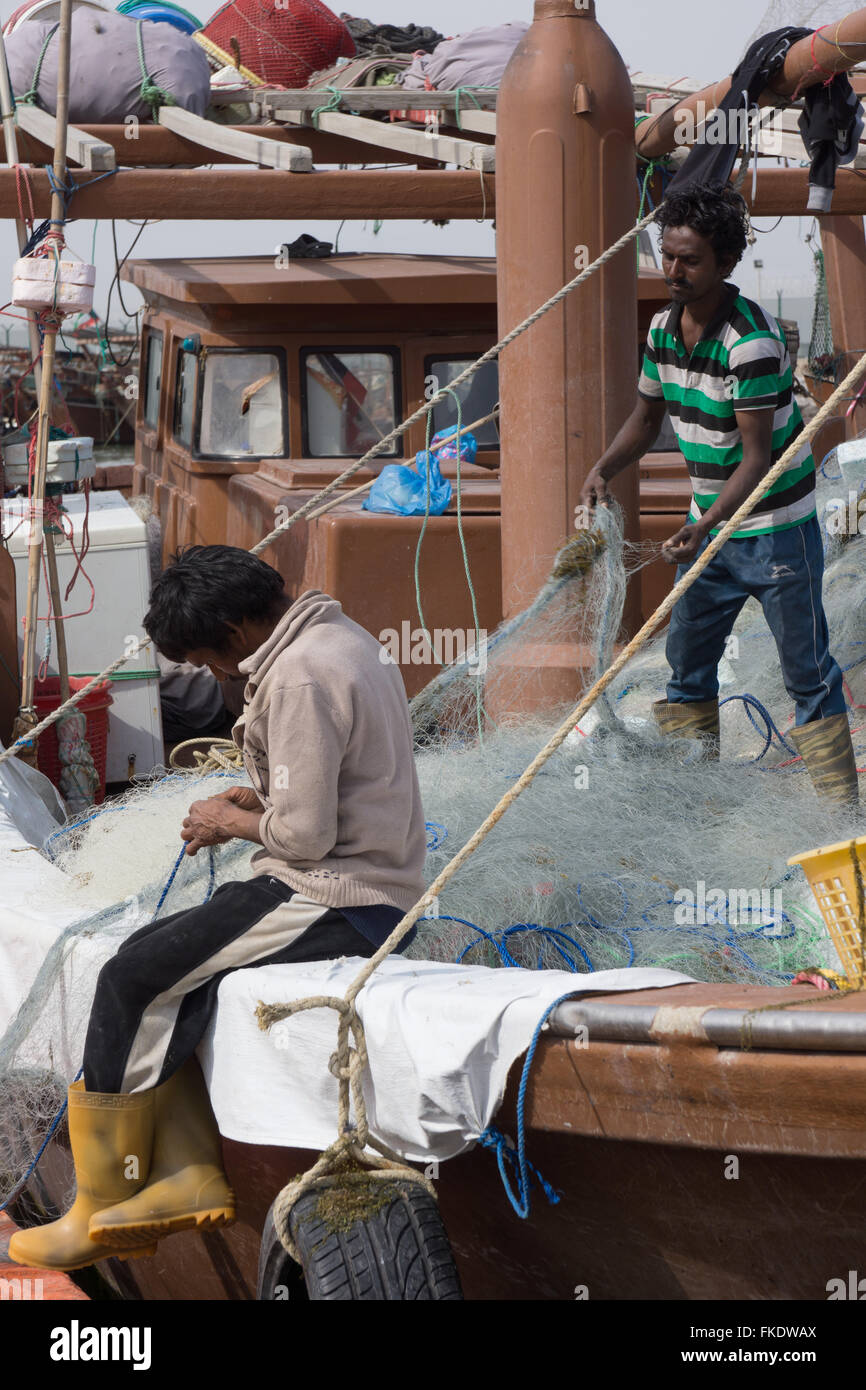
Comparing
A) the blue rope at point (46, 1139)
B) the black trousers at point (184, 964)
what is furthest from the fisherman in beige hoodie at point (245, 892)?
the blue rope at point (46, 1139)

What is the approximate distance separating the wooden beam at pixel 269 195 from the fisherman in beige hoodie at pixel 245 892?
3819mm

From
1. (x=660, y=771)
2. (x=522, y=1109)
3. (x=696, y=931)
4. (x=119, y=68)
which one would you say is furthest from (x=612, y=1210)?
(x=119, y=68)

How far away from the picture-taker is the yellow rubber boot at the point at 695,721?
4758 millimetres

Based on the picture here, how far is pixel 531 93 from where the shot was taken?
540 centimetres

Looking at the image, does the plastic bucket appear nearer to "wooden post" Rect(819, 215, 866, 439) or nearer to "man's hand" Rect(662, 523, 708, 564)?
"man's hand" Rect(662, 523, 708, 564)

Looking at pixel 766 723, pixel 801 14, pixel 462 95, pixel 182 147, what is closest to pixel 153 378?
pixel 182 147

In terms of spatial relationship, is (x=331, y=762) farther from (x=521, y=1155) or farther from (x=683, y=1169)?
(x=683, y=1169)

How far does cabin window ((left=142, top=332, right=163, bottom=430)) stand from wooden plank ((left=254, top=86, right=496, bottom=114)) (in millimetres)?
2081

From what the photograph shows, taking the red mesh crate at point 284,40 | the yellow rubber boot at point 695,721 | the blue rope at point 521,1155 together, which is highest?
the red mesh crate at point 284,40

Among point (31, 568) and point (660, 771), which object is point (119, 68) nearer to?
point (31, 568)

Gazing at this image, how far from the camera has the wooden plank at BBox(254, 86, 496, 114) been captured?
24.2 feet

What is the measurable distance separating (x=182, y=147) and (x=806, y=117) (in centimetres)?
324

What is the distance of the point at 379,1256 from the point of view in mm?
2818

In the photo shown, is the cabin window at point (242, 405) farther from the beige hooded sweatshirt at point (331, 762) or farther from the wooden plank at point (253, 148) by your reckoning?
the beige hooded sweatshirt at point (331, 762)
